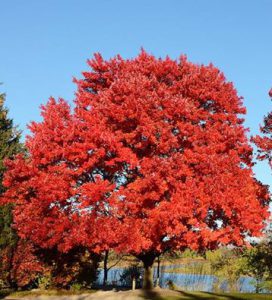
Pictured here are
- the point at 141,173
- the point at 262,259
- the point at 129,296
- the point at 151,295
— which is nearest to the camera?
the point at 129,296

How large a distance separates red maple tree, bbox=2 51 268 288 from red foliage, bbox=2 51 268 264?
0.19 feet

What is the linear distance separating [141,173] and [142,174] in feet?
1.98

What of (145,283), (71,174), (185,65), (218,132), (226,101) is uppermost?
(185,65)

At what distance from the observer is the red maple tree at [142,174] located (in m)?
21.7

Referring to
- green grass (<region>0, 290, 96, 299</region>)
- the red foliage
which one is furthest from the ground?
the red foliage

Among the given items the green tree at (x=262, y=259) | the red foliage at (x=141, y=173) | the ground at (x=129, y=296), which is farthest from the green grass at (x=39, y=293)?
the green tree at (x=262, y=259)

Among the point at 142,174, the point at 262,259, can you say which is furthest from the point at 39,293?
the point at 262,259

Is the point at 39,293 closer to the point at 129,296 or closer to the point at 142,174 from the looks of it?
the point at 129,296

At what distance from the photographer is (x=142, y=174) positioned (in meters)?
23.9

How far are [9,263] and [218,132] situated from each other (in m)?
15.1

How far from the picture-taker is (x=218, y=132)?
2450cm

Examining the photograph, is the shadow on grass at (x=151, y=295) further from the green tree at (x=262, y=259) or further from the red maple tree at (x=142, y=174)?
the green tree at (x=262, y=259)

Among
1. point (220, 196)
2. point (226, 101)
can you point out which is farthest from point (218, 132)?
point (220, 196)

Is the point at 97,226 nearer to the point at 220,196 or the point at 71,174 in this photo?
the point at 71,174
